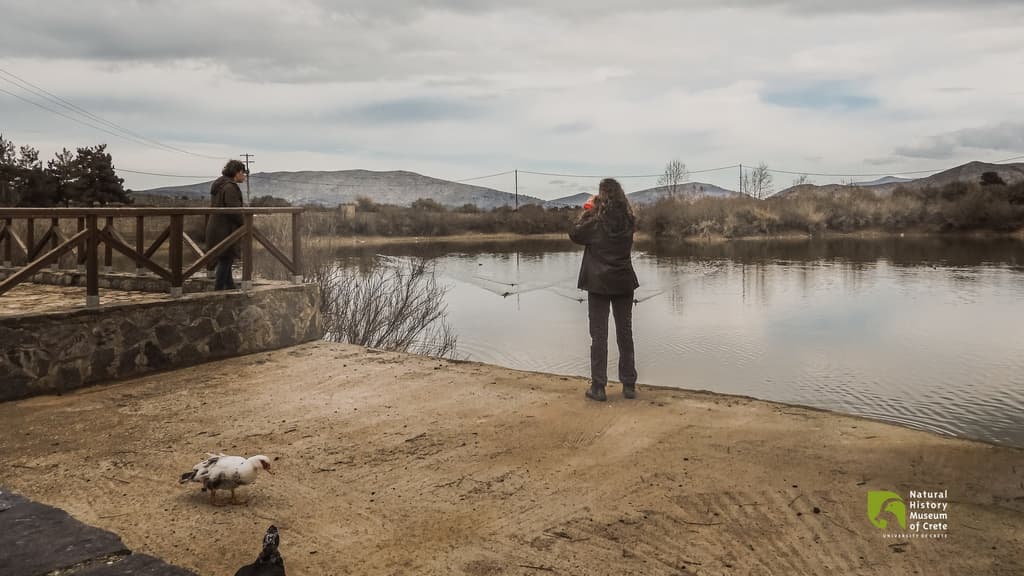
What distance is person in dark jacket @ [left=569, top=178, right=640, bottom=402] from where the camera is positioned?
6.75 m

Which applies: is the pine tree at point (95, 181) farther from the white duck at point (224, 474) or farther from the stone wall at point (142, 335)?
the white duck at point (224, 474)

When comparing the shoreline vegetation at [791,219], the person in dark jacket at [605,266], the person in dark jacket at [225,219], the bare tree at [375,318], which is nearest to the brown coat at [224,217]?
the person in dark jacket at [225,219]

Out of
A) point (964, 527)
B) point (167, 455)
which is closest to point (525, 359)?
point (167, 455)

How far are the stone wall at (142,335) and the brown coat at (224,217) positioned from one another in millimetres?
793

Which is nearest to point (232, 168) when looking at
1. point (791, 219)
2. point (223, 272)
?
point (223, 272)

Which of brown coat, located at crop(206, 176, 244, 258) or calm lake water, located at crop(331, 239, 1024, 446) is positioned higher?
brown coat, located at crop(206, 176, 244, 258)

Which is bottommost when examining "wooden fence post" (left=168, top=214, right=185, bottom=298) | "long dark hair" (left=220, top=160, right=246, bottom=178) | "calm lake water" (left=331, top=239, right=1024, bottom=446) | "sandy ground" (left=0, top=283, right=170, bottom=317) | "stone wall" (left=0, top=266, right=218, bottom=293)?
"calm lake water" (left=331, top=239, right=1024, bottom=446)

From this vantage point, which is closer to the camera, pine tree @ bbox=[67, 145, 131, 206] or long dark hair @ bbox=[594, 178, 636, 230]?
long dark hair @ bbox=[594, 178, 636, 230]

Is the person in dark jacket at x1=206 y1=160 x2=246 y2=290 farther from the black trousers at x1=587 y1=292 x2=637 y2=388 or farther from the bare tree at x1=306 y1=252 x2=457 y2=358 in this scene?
the bare tree at x1=306 y1=252 x2=457 y2=358

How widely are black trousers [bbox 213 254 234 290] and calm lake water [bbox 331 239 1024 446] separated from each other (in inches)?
214

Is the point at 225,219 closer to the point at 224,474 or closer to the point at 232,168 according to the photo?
the point at 232,168

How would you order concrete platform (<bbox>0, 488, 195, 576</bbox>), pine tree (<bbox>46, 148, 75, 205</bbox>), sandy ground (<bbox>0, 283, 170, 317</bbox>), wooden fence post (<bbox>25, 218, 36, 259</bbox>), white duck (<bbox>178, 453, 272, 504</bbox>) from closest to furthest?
concrete platform (<bbox>0, 488, 195, 576</bbox>) < white duck (<bbox>178, 453, 272, 504</bbox>) < sandy ground (<bbox>0, 283, 170, 317</bbox>) < wooden fence post (<bbox>25, 218, 36, 259</bbox>) < pine tree (<bbox>46, 148, 75, 205</bbox>)

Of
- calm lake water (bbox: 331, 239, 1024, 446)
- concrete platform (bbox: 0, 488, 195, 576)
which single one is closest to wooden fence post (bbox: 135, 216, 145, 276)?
concrete platform (bbox: 0, 488, 195, 576)

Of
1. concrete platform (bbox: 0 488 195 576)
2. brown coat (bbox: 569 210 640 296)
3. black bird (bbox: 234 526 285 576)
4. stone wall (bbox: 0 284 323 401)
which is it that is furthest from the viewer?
stone wall (bbox: 0 284 323 401)
